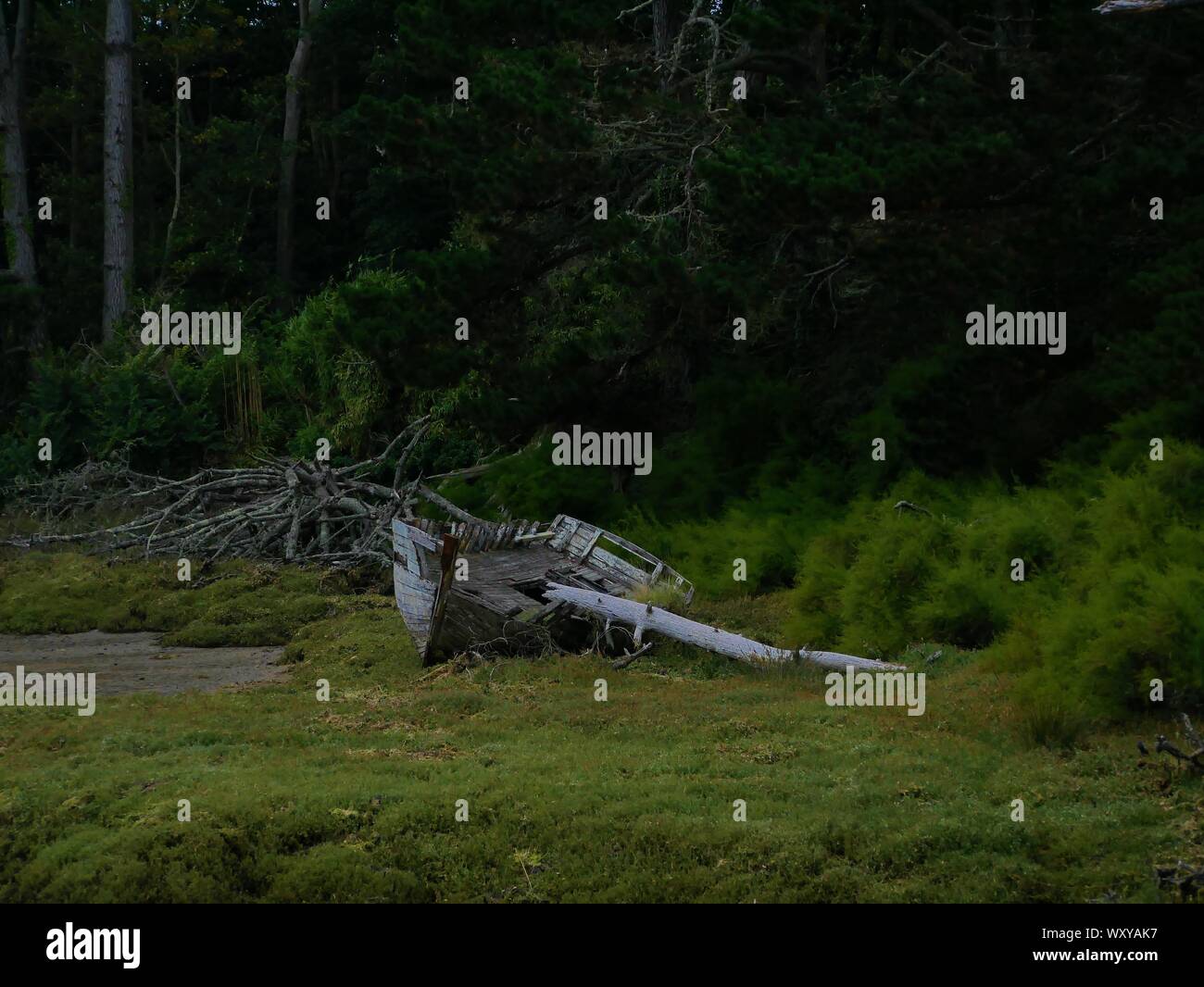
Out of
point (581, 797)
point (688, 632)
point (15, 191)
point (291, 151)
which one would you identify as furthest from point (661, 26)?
point (15, 191)

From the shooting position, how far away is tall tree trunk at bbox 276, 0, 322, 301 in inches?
1388

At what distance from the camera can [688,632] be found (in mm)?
13586

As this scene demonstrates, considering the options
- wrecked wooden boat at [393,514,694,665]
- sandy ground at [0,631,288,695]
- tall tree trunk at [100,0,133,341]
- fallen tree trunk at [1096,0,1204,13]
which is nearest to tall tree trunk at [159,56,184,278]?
tall tree trunk at [100,0,133,341]

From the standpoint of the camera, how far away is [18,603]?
1758cm

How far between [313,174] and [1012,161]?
25.8 m

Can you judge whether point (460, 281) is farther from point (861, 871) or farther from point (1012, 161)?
point (861, 871)

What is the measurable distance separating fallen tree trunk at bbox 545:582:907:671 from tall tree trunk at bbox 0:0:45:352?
21.5 metres

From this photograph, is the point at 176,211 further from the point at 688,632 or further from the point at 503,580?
the point at 688,632

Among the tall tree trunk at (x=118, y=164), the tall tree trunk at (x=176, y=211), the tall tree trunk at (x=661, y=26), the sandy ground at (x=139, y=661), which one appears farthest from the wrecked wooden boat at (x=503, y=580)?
the tall tree trunk at (x=176, y=211)

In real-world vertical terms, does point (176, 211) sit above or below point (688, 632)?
above

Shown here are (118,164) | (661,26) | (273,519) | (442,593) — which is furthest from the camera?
(118,164)

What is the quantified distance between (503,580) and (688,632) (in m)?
2.49
